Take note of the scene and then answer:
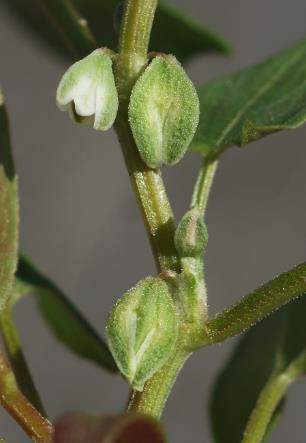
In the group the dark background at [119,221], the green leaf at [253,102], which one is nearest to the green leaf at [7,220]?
the green leaf at [253,102]

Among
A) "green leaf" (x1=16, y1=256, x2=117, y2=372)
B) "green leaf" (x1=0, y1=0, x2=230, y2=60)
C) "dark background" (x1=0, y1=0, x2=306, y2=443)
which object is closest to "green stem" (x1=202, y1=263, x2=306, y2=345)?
"green leaf" (x1=16, y1=256, x2=117, y2=372)

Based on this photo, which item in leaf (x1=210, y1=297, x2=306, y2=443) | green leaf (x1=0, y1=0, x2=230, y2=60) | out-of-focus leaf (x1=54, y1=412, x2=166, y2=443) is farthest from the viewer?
green leaf (x1=0, y1=0, x2=230, y2=60)

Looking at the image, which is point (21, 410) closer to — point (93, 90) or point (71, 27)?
point (93, 90)

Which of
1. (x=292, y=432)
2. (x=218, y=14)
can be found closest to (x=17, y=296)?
(x=292, y=432)

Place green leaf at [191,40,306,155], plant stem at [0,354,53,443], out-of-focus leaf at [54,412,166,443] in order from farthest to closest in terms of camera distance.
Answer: green leaf at [191,40,306,155] < plant stem at [0,354,53,443] < out-of-focus leaf at [54,412,166,443]

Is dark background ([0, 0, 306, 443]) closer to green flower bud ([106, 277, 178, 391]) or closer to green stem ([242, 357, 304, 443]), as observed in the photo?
green stem ([242, 357, 304, 443])

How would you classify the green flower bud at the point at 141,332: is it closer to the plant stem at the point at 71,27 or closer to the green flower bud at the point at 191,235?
the green flower bud at the point at 191,235
